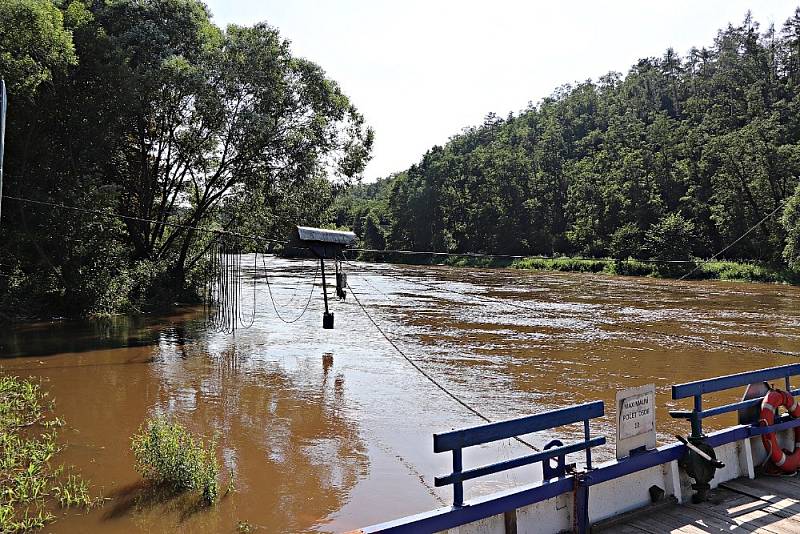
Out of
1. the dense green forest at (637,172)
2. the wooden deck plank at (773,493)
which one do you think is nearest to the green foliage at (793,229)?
the dense green forest at (637,172)

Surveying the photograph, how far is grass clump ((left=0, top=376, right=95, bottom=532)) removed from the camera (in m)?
5.93

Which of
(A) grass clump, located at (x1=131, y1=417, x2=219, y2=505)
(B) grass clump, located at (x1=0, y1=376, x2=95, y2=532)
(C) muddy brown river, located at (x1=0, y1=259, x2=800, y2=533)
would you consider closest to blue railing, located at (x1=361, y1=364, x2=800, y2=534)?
(C) muddy brown river, located at (x1=0, y1=259, x2=800, y2=533)

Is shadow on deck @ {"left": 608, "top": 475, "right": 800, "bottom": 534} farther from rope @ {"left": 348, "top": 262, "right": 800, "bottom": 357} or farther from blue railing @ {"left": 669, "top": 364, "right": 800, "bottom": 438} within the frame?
rope @ {"left": 348, "top": 262, "right": 800, "bottom": 357}

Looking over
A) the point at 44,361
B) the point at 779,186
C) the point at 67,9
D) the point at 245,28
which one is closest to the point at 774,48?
the point at 779,186

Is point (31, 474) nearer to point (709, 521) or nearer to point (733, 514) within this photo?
point (709, 521)

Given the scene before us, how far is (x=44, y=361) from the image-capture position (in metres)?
13.2

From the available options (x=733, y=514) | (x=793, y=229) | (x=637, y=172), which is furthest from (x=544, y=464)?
(x=637, y=172)

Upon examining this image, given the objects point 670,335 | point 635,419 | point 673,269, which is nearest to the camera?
point 635,419

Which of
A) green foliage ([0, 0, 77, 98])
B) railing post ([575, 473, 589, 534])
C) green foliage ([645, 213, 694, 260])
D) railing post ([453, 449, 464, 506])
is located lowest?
railing post ([575, 473, 589, 534])

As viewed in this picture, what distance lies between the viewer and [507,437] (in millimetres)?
4242

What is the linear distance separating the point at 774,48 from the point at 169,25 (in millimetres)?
83931

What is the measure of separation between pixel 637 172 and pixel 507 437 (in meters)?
59.7

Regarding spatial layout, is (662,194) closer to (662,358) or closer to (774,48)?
(774,48)

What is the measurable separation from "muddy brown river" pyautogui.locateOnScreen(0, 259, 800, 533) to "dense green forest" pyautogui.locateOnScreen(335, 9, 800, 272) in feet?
50.8
